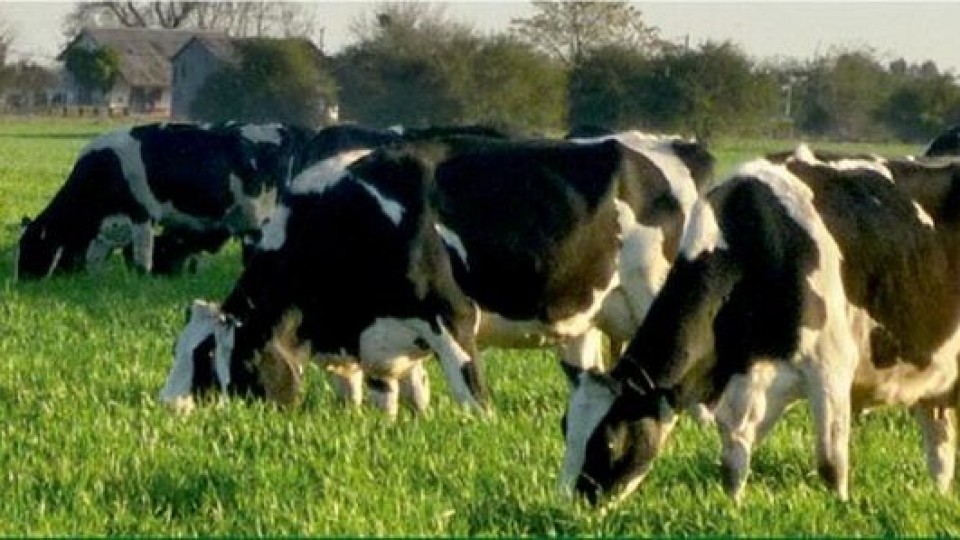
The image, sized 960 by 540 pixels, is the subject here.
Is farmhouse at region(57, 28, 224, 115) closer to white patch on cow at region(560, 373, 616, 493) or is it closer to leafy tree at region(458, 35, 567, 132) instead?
leafy tree at region(458, 35, 567, 132)

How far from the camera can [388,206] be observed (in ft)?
40.9

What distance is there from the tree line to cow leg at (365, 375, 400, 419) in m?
50.2

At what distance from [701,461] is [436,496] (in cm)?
185

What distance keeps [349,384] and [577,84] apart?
54.6 meters

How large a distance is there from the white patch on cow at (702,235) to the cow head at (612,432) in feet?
2.56

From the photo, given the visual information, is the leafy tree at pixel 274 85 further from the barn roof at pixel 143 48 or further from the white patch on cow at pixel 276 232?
the white patch on cow at pixel 276 232

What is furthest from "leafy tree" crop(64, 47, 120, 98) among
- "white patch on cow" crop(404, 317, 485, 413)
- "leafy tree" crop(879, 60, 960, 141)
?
"white patch on cow" crop(404, 317, 485, 413)

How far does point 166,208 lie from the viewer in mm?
24984

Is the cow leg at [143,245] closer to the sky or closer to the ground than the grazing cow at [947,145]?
closer to the ground

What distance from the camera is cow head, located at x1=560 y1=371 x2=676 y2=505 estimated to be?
9.11m

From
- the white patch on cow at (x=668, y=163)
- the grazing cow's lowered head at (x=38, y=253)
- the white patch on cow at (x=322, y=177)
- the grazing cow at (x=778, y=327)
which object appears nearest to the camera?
the grazing cow at (x=778, y=327)

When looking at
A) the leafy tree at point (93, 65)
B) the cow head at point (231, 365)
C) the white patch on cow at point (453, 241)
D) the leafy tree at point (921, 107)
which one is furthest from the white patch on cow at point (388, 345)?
the leafy tree at point (93, 65)

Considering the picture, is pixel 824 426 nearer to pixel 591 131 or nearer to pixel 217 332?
pixel 217 332

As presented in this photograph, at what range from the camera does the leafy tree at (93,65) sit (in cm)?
11312
